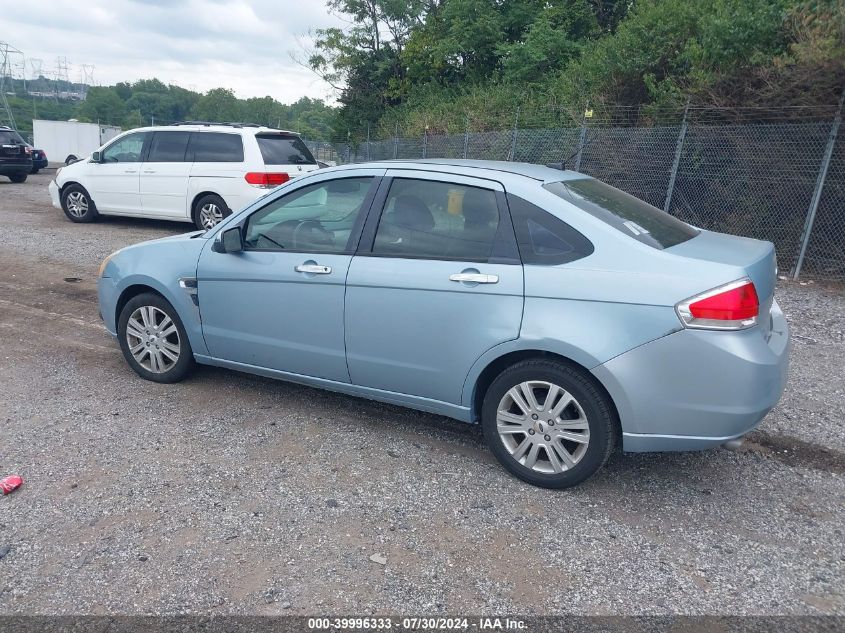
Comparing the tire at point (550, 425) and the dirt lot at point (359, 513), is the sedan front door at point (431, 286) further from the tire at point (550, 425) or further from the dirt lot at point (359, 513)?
the dirt lot at point (359, 513)

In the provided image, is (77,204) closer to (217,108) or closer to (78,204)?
(78,204)

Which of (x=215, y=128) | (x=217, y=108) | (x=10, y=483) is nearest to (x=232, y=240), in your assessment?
(x=10, y=483)

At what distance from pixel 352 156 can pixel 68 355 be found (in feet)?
76.7

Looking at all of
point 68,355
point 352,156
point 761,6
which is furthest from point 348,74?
point 68,355

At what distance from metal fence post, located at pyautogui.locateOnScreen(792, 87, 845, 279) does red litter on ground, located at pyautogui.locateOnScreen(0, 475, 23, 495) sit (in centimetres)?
958

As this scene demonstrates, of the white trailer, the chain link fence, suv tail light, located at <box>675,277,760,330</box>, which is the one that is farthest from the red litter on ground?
the white trailer

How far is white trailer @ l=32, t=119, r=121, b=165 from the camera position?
3819 cm

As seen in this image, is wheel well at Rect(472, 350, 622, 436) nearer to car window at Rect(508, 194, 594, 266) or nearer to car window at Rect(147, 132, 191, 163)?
car window at Rect(508, 194, 594, 266)

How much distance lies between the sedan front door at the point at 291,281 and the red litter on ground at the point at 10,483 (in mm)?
1456

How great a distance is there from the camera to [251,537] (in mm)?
3146

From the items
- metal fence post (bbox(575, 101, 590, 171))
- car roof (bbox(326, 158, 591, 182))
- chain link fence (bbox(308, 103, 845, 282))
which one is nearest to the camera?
car roof (bbox(326, 158, 591, 182))

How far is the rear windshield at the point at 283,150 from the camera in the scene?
1104 centimetres

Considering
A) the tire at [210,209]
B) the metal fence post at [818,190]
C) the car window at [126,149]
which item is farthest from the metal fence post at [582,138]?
the car window at [126,149]

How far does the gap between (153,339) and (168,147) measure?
25.4ft
